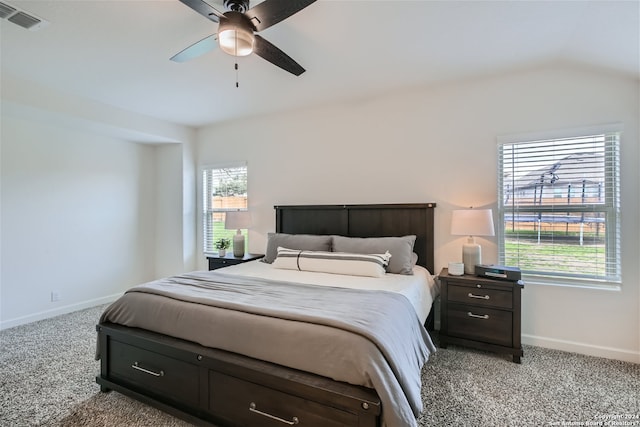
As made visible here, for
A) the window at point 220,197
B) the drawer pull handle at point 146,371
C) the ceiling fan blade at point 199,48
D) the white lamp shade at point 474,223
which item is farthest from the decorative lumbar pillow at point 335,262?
the ceiling fan blade at point 199,48

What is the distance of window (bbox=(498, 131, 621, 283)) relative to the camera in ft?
8.44

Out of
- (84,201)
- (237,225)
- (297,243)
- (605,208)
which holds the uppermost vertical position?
(84,201)

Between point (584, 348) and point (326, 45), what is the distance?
3.39 meters

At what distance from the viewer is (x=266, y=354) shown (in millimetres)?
1585

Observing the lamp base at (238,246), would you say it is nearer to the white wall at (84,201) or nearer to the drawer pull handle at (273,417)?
the white wall at (84,201)

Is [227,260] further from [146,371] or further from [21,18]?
[21,18]

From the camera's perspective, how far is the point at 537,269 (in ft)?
9.27

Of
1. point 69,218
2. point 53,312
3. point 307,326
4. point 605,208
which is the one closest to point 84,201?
point 69,218

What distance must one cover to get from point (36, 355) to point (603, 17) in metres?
5.11

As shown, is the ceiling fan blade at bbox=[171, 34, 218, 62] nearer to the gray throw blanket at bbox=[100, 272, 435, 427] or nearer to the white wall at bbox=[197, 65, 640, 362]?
the gray throw blanket at bbox=[100, 272, 435, 427]

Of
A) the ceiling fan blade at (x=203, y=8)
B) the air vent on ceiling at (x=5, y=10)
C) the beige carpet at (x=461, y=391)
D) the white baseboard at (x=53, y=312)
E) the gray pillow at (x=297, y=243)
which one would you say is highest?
the air vent on ceiling at (x=5, y=10)

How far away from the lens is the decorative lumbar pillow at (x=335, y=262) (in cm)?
269

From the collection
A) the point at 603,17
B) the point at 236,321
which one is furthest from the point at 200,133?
the point at 603,17

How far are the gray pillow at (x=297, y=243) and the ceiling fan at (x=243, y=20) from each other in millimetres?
1854
